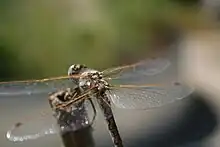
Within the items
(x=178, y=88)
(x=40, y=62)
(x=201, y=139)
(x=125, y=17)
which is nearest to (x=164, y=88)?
(x=178, y=88)

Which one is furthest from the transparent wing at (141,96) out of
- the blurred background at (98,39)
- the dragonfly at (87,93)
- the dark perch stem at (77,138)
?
the blurred background at (98,39)

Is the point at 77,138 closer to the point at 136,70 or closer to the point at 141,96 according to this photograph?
the point at 141,96

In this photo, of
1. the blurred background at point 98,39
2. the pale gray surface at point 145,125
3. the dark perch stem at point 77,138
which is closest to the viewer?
the dark perch stem at point 77,138

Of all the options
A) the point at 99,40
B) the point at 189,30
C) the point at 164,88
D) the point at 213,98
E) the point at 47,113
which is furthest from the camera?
the point at 189,30

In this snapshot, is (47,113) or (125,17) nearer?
(47,113)

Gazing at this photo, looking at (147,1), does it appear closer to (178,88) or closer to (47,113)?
(178,88)

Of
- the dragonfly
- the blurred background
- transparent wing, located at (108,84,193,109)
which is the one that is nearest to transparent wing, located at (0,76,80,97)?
the dragonfly

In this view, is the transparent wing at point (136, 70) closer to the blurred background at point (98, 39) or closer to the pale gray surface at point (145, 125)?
the pale gray surface at point (145, 125)

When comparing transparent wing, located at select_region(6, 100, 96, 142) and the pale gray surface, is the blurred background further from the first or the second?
transparent wing, located at select_region(6, 100, 96, 142)
